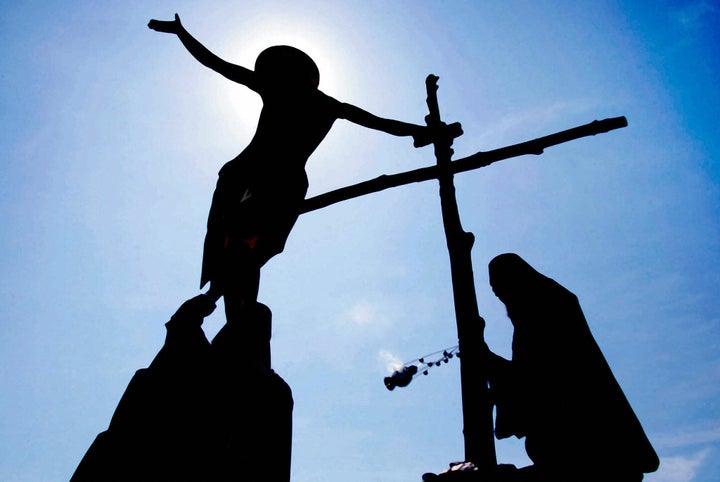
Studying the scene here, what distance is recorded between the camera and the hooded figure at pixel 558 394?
8.64 feet

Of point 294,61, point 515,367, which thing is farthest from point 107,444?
point 294,61

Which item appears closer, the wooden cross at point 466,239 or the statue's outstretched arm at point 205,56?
the wooden cross at point 466,239

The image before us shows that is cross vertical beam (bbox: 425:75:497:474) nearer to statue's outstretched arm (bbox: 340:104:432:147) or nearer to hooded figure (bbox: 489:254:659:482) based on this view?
hooded figure (bbox: 489:254:659:482)

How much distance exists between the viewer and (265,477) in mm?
2957

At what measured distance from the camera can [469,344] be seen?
3180 mm

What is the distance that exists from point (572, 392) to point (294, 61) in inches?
152

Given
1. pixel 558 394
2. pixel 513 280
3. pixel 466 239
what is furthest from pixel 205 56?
pixel 558 394

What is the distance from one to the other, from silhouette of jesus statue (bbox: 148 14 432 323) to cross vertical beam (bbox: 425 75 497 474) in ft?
4.54

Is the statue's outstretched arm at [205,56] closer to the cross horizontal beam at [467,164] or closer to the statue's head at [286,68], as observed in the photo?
the statue's head at [286,68]

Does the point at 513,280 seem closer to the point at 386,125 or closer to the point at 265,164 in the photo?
the point at 386,125

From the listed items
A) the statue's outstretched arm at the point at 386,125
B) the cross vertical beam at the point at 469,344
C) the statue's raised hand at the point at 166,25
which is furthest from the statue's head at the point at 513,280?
the statue's raised hand at the point at 166,25

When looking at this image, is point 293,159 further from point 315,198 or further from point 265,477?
point 265,477

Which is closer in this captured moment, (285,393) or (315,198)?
(285,393)

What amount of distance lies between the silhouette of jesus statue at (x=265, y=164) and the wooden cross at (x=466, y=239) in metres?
0.38
